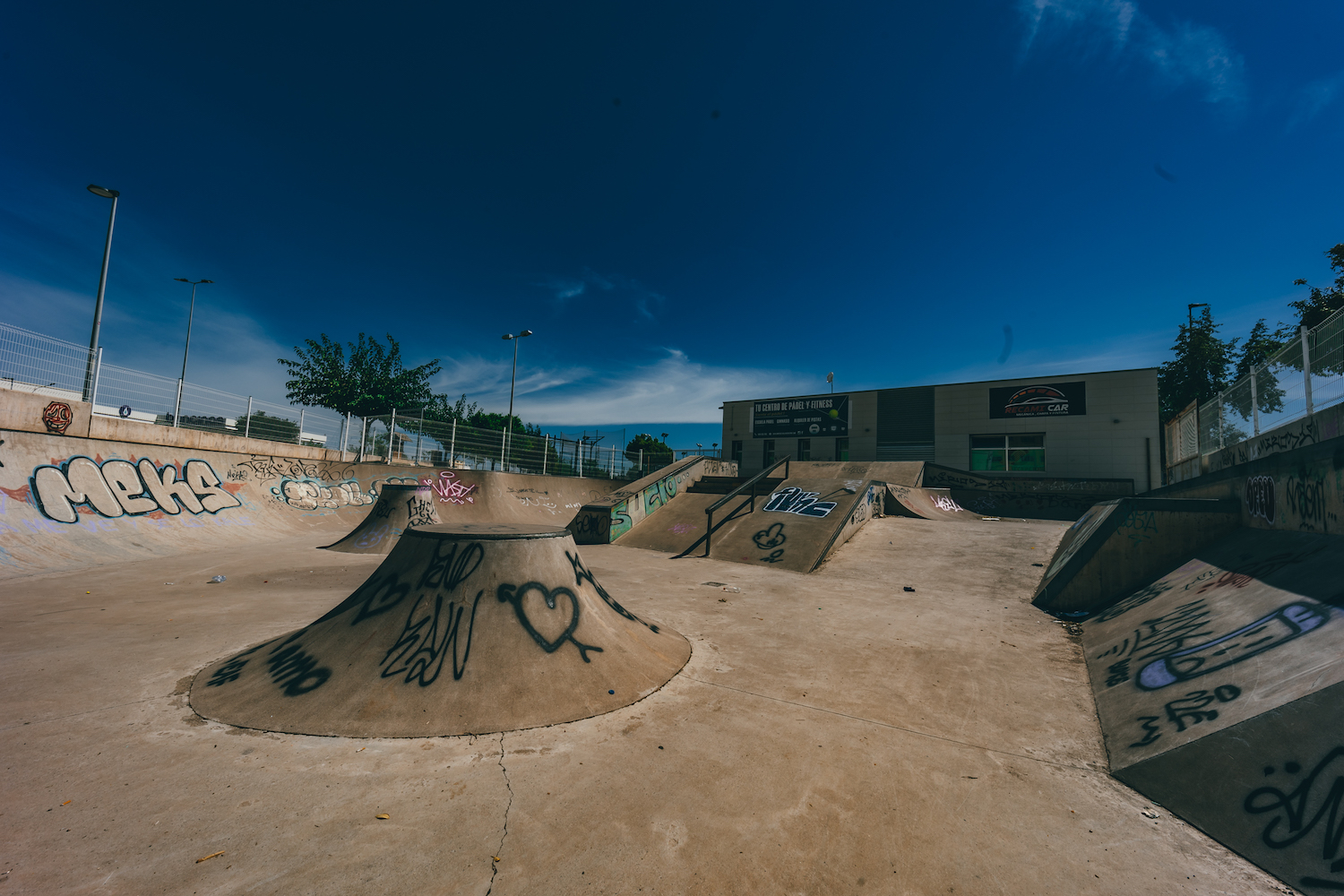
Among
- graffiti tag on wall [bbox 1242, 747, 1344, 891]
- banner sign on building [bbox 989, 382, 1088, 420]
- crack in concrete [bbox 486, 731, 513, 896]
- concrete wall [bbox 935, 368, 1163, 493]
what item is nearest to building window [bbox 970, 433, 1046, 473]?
concrete wall [bbox 935, 368, 1163, 493]

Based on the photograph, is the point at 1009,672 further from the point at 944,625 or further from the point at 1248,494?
the point at 1248,494

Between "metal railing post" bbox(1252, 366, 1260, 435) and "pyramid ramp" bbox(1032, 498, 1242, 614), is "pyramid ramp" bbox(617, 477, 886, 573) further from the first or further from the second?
"metal railing post" bbox(1252, 366, 1260, 435)

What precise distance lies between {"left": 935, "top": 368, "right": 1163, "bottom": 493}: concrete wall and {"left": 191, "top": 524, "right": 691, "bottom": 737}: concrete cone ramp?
24.2 metres

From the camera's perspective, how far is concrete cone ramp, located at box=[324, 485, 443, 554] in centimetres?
1085

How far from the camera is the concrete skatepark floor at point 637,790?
7.10 ft

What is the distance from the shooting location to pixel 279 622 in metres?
5.69

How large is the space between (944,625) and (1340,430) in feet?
13.1

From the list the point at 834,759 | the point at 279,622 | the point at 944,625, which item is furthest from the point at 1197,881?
the point at 279,622

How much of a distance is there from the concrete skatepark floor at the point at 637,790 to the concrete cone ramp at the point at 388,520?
5630mm

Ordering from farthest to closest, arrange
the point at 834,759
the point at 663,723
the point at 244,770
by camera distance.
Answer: the point at 663,723 < the point at 834,759 < the point at 244,770

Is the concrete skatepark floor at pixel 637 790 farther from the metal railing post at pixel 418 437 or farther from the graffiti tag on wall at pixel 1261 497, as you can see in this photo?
the metal railing post at pixel 418 437

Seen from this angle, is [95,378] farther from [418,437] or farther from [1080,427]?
[1080,427]

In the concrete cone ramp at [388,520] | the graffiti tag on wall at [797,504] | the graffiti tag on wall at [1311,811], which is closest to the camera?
the graffiti tag on wall at [1311,811]

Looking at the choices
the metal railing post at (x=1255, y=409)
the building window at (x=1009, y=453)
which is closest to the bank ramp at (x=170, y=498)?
the metal railing post at (x=1255, y=409)
